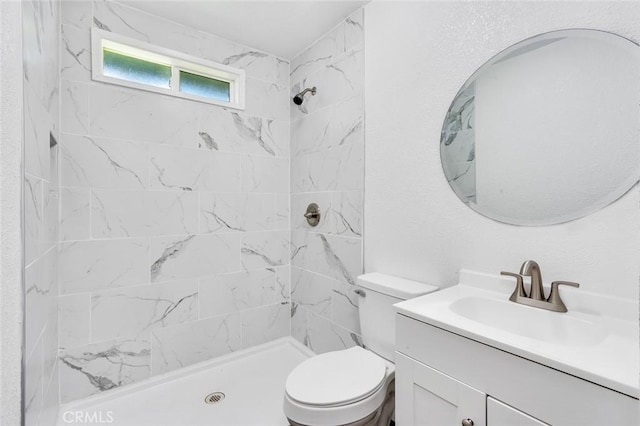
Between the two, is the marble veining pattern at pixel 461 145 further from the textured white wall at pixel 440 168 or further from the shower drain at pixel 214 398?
the shower drain at pixel 214 398

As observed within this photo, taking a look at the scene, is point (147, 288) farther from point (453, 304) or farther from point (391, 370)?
point (453, 304)

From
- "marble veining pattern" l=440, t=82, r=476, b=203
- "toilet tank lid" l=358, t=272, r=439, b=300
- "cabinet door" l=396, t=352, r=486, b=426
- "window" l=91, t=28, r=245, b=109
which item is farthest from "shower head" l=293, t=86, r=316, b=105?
"cabinet door" l=396, t=352, r=486, b=426

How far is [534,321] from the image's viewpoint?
1.05 metres

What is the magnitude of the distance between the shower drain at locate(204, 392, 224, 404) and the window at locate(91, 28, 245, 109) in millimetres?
1940

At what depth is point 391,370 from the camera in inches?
53.6

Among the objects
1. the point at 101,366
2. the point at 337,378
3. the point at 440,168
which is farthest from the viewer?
the point at 101,366

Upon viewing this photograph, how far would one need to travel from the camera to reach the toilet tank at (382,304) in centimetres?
143

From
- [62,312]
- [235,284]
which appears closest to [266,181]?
[235,284]

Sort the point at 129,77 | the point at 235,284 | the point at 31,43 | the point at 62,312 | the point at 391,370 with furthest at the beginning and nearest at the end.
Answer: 1. the point at 235,284
2. the point at 129,77
3. the point at 62,312
4. the point at 391,370
5. the point at 31,43

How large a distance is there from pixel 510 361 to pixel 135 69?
2.43 metres

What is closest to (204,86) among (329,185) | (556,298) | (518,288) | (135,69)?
(135,69)

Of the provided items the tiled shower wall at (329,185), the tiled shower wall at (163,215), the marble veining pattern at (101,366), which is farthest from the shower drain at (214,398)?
the tiled shower wall at (329,185)

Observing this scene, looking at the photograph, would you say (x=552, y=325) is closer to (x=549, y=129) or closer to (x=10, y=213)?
(x=549, y=129)

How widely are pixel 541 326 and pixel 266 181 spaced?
1905 mm
